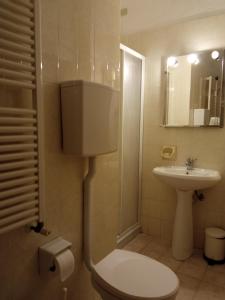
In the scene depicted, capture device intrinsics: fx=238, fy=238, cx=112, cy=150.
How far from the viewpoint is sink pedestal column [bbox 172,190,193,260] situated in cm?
227

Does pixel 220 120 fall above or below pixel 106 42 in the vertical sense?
below

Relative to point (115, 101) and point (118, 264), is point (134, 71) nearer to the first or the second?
point (115, 101)

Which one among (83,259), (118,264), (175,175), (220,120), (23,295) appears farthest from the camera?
(220,120)

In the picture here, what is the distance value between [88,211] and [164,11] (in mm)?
1968

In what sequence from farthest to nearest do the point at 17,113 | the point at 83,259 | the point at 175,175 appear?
the point at 175,175, the point at 83,259, the point at 17,113

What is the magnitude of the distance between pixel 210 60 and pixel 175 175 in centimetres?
118

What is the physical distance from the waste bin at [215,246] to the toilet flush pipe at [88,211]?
1.30 metres

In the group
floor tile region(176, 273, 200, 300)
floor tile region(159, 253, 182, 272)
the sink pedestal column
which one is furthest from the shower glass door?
floor tile region(176, 273, 200, 300)

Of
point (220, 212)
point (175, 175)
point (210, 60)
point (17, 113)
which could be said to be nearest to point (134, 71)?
point (210, 60)

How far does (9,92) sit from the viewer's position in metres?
0.98

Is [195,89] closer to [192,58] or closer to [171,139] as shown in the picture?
[192,58]

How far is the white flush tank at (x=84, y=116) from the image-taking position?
1.19m

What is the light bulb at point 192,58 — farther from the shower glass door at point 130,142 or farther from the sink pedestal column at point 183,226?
the sink pedestal column at point 183,226

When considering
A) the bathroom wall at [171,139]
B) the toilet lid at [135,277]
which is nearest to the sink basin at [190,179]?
the bathroom wall at [171,139]
